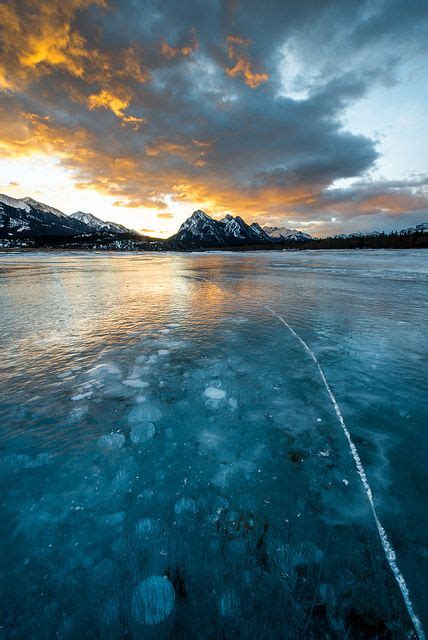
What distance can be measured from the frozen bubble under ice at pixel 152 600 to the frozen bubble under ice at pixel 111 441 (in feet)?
5.62

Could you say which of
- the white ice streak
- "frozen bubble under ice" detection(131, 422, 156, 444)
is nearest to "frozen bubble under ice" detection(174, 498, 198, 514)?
"frozen bubble under ice" detection(131, 422, 156, 444)

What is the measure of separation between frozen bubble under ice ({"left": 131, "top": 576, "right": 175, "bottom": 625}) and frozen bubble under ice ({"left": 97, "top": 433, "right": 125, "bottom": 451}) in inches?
67.5

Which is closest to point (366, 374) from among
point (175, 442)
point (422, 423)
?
point (422, 423)

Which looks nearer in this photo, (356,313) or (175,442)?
(175,442)

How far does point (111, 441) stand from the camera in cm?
387

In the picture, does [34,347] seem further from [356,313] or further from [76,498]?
[356,313]

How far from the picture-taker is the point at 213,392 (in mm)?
5156

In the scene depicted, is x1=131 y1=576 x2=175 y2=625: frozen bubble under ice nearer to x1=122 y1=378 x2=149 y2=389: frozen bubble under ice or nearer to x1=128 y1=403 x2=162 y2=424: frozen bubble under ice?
x1=128 y1=403 x2=162 y2=424: frozen bubble under ice

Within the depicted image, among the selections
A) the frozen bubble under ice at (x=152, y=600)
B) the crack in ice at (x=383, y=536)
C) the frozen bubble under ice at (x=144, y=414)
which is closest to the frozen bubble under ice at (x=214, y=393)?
the frozen bubble under ice at (x=144, y=414)

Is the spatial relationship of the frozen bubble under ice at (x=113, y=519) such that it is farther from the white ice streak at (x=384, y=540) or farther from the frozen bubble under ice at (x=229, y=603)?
the white ice streak at (x=384, y=540)

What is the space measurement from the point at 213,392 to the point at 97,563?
302cm

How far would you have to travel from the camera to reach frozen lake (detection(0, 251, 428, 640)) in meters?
2.15

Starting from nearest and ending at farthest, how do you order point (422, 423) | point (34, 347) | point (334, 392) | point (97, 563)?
1. point (97, 563)
2. point (422, 423)
3. point (334, 392)
4. point (34, 347)

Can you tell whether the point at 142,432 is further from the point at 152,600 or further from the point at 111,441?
the point at 152,600
